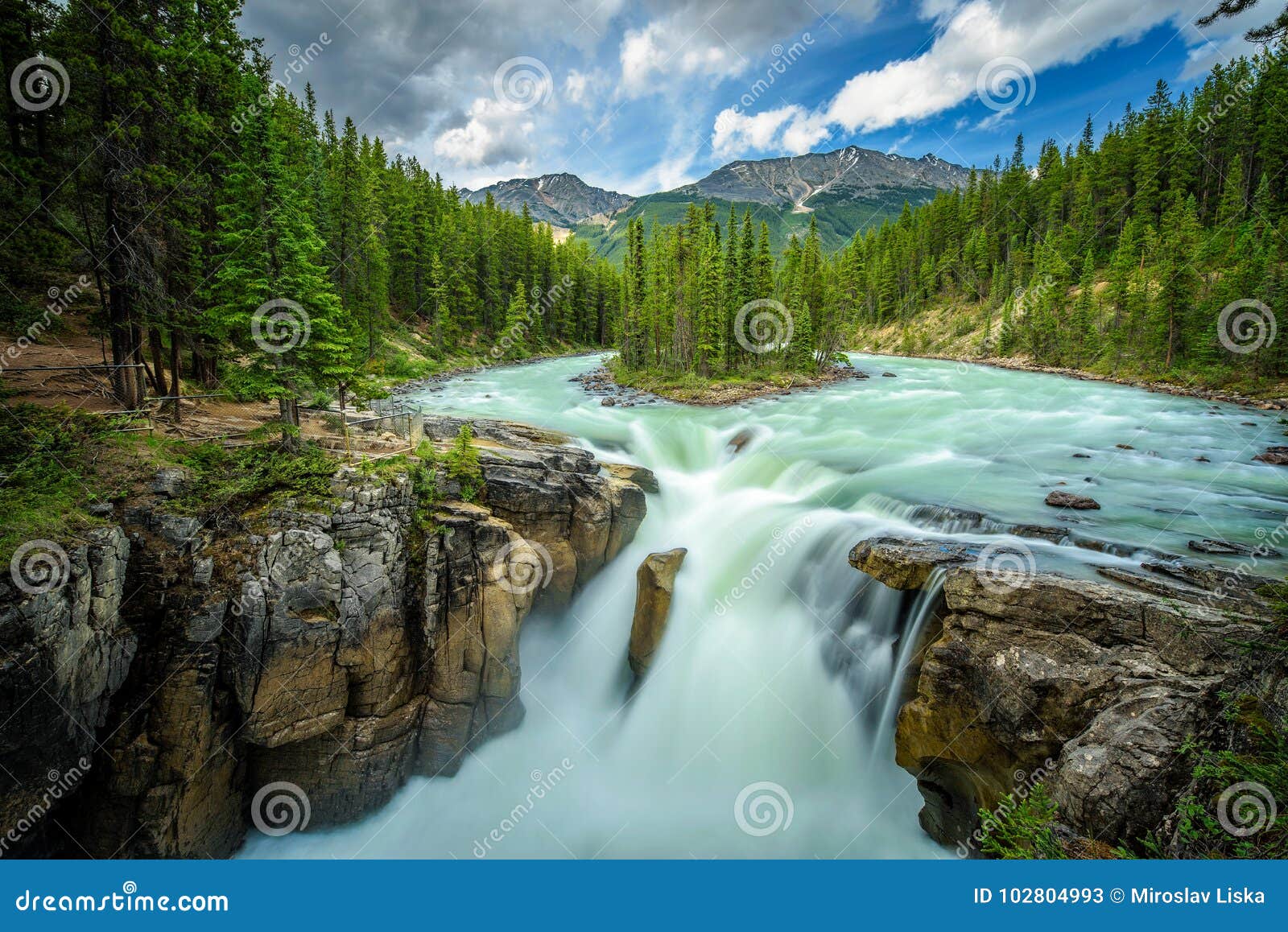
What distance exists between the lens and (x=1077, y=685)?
297 inches

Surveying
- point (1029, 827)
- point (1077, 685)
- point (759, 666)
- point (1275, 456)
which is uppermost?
point (1275, 456)

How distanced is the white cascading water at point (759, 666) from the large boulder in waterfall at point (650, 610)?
385 mm

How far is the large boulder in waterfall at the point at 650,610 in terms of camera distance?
13602 millimetres

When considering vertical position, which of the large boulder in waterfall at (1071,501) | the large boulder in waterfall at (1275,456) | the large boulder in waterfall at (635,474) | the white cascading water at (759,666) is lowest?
the white cascading water at (759,666)

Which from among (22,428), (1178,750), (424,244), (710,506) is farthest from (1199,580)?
(424,244)

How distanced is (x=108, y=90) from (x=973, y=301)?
3507 inches

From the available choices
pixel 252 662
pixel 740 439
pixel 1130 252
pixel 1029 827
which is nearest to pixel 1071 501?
pixel 1029 827

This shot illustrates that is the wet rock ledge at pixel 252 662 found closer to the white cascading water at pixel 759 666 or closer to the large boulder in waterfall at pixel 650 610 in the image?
the white cascading water at pixel 759 666

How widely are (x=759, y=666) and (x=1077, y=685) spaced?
21.6 ft

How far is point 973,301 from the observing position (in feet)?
246

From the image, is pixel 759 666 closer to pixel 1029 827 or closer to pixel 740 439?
pixel 1029 827

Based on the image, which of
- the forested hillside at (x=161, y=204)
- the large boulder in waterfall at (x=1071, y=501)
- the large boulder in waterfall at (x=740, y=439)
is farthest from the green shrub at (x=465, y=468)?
the large boulder in waterfall at (x=1071, y=501)

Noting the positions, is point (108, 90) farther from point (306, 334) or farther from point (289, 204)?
point (306, 334)

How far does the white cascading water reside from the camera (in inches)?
416
